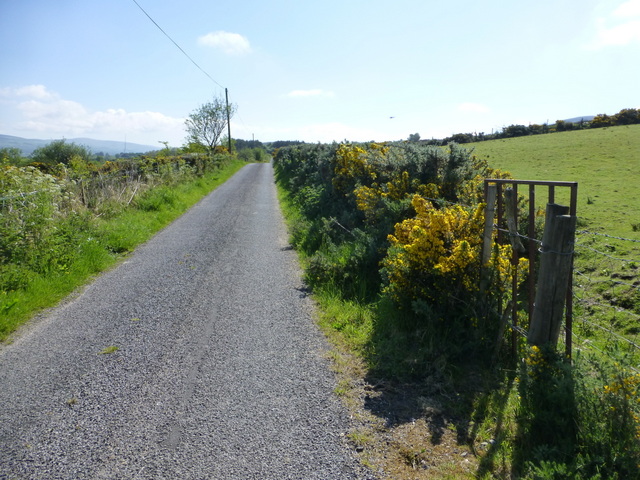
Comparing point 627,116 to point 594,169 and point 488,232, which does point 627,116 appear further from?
point 488,232

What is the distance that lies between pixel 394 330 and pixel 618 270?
468 cm

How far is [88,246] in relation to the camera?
8.34m

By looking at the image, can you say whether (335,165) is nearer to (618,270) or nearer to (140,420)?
(618,270)

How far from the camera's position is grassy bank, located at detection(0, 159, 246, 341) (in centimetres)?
585

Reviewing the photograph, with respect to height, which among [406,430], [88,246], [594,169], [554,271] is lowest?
→ [406,430]

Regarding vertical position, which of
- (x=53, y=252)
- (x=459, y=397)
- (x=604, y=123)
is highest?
(x=604, y=123)

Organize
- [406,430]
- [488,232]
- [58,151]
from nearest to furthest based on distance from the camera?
1. [406,430]
2. [488,232]
3. [58,151]

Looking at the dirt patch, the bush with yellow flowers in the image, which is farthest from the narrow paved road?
the bush with yellow flowers

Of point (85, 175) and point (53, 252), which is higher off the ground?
point (85, 175)

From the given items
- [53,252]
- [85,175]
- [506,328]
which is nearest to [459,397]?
[506,328]

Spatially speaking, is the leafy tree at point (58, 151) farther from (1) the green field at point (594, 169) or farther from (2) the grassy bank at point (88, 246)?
(1) the green field at point (594, 169)

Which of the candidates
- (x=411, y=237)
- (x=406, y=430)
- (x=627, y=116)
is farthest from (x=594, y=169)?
(x=627, y=116)

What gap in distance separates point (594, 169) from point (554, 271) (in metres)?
19.4

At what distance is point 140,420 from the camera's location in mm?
Result: 3475
